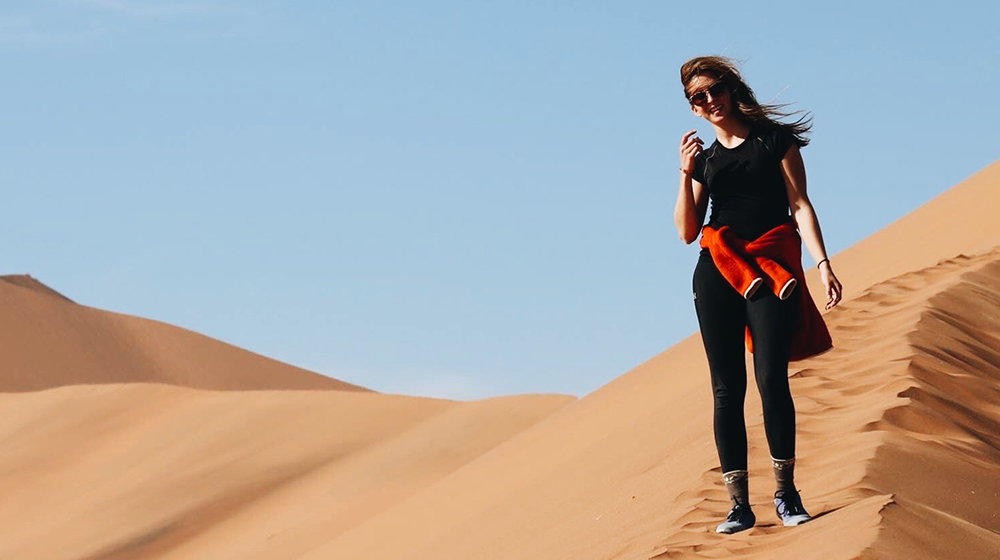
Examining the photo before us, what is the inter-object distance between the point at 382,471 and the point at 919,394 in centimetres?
1332

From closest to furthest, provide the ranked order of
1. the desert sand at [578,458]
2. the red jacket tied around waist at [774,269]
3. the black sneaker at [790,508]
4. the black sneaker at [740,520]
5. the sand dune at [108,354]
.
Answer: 1. the red jacket tied around waist at [774,269]
2. the black sneaker at [790,508]
3. the black sneaker at [740,520]
4. the desert sand at [578,458]
5. the sand dune at [108,354]

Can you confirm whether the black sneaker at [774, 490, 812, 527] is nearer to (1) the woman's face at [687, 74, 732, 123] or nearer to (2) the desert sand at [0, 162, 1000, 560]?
(2) the desert sand at [0, 162, 1000, 560]

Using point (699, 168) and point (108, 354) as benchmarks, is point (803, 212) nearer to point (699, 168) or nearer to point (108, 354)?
point (699, 168)

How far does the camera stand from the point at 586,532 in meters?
7.40

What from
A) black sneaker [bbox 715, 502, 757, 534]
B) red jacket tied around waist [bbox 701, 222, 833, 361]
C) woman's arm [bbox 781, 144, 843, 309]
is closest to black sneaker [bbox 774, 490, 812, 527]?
black sneaker [bbox 715, 502, 757, 534]

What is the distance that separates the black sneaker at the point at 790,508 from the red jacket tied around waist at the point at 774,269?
0.45 metres

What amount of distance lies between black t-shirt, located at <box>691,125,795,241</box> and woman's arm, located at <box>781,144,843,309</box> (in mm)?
26

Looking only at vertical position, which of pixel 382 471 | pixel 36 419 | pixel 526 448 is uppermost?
pixel 36 419

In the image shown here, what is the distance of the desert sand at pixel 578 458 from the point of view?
5586mm

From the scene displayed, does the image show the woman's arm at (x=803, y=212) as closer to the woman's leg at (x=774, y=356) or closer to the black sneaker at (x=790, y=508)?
the woman's leg at (x=774, y=356)

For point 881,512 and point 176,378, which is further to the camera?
point 176,378

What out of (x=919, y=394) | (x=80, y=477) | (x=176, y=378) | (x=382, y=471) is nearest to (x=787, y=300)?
(x=919, y=394)

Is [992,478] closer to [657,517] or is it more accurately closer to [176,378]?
[657,517]

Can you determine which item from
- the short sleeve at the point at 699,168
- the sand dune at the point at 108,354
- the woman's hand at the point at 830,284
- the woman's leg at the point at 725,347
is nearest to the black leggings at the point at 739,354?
the woman's leg at the point at 725,347
